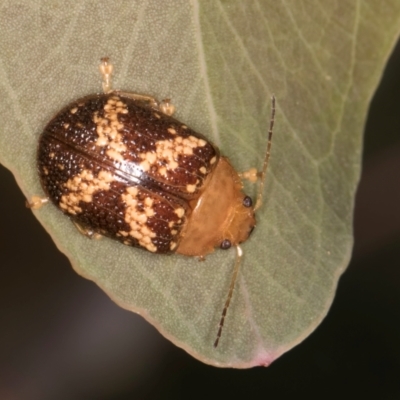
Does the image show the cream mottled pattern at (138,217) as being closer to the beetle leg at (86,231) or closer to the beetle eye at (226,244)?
the beetle leg at (86,231)

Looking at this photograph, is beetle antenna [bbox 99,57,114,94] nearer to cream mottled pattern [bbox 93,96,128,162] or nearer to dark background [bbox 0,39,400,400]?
cream mottled pattern [bbox 93,96,128,162]

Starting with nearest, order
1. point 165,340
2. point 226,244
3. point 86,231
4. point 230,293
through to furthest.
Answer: point 86,231 < point 230,293 < point 226,244 < point 165,340

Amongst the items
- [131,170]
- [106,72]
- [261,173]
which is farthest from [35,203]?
[261,173]

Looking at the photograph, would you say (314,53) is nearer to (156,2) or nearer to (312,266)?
A: (156,2)

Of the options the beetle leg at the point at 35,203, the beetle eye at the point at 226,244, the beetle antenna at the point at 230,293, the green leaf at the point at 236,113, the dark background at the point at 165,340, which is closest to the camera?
the green leaf at the point at 236,113

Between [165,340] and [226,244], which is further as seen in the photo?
[165,340]

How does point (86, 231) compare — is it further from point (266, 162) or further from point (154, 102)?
point (266, 162)

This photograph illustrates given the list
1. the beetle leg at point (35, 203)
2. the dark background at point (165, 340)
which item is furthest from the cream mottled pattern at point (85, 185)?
the dark background at point (165, 340)
